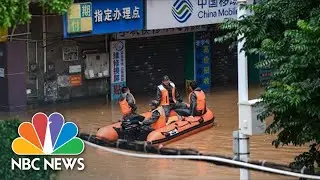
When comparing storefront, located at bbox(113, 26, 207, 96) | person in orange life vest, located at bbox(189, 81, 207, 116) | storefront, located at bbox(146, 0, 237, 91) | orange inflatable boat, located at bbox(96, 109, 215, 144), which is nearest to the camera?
orange inflatable boat, located at bbox(96, 109, 215, 144)

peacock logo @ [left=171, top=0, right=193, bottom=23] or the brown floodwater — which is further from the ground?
peacock logo @ [left=171, top=0, right=193, bottom=23]

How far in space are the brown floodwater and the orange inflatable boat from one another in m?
0.19

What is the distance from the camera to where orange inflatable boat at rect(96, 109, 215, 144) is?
16.0 m

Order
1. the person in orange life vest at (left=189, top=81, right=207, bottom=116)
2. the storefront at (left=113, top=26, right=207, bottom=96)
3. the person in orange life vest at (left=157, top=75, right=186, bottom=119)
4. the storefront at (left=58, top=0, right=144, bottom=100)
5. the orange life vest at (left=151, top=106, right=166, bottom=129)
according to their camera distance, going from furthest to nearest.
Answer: the storefront at (left=113, top=26, right=207, bottom=96) → the storefront at (left=58, top=0, right=144, bottom=100) → the person in orange life vest at (left=157, top=75, right=186, bottom=119) → the person in orange life vest at (left=189, top=81, right=207, bottom=116) → the orange life vest at (left=151, top=106, right=166, bottom=129)

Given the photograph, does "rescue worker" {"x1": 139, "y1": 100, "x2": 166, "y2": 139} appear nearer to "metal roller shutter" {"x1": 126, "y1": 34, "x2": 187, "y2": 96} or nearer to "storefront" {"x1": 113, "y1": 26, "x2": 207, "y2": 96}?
"storefront" {"x1": 113, "y1": 26, "x2": 207, "y2": 96}

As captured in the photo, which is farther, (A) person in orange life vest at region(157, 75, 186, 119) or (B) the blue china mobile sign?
(B) the blue china mobile sign

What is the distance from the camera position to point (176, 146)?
53.3ft

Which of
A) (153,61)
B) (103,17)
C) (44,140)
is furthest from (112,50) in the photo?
(44,140)

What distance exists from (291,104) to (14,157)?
3.12 metres

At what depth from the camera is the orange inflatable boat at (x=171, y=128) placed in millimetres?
16047

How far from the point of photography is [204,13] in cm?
2464

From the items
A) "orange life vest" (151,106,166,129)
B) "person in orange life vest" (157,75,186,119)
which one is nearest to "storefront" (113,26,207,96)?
"person in orange life vest" (157,75,186,119)

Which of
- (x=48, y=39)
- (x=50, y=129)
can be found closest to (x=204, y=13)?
(x=48, y=39)

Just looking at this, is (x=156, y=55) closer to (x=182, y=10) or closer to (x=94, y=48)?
(x=182, y=10)
